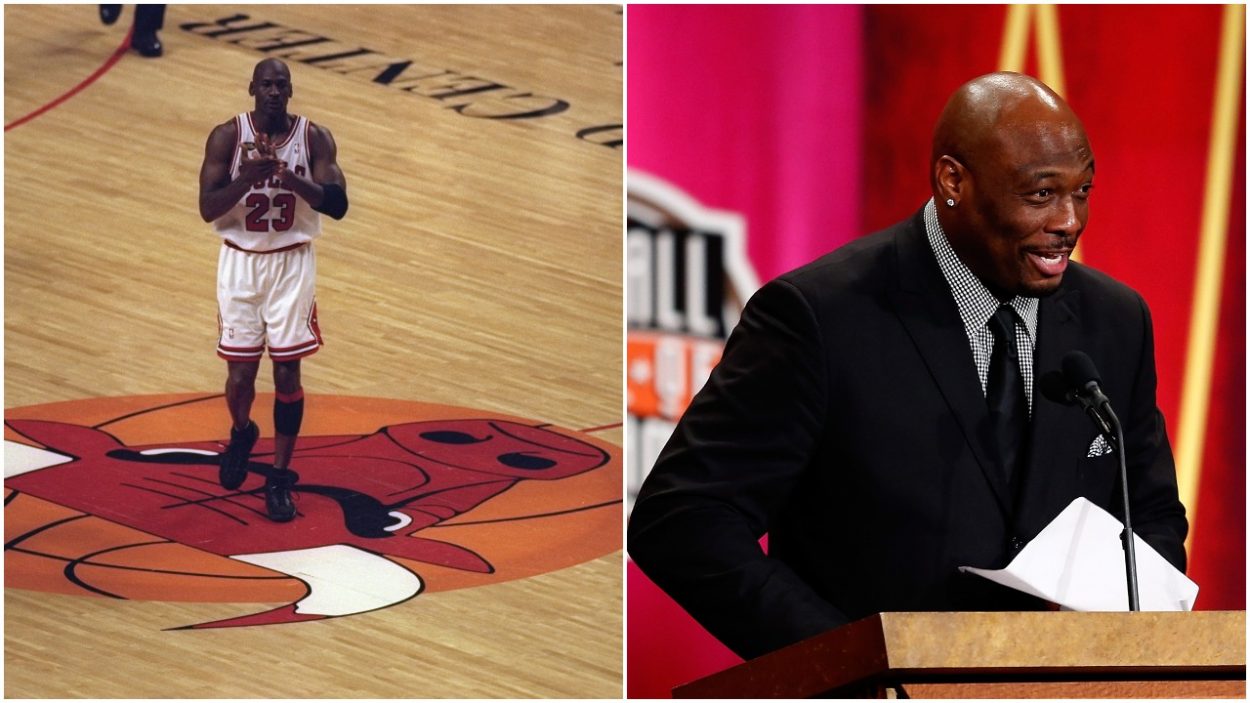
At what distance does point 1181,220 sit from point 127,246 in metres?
2.98

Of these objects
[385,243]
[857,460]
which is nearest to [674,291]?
[385,243]

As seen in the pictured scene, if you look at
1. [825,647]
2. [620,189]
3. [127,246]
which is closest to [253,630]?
[127,246]

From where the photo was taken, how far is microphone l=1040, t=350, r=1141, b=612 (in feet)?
5.99

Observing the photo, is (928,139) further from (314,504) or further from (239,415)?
(239,415)

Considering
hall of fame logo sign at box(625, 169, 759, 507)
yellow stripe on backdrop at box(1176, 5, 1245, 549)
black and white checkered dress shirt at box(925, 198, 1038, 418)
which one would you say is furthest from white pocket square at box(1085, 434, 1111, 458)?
yellow stripe on backdrop at box(1176, 5, 1245, 549)

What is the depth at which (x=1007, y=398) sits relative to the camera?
2.16 meters

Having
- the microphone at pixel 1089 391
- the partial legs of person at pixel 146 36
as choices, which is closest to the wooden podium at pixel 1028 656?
the microphone at pixel 1089 391

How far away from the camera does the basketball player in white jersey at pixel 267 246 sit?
4883mm

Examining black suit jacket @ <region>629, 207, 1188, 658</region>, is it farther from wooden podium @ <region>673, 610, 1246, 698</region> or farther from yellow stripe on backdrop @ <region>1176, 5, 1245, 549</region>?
yellow stripe on backdrop @ <region>1176, 5, 1245, 549</region>

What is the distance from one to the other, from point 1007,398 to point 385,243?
3100 mm

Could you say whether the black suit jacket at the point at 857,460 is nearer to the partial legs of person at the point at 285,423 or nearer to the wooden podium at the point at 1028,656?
the wooden podium at the point at 1028,656

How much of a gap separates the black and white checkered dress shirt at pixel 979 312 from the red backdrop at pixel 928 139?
2.00 m

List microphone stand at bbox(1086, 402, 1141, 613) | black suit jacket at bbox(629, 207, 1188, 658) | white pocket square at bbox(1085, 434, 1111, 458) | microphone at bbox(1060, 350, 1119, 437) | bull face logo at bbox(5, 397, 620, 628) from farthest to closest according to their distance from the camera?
bull face logo at bbox(5, 397, 620, 628), white pocket square at bbox(1085, 434, 1111, 458), black suit jacket at bbox(629, 207, 1188, 658), microphone at bbox(1060, 350, 1119, 437), microphone stand at bbox(1086, 402, 1141, 613)

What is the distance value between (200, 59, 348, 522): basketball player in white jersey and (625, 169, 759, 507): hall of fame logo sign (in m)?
1.15
